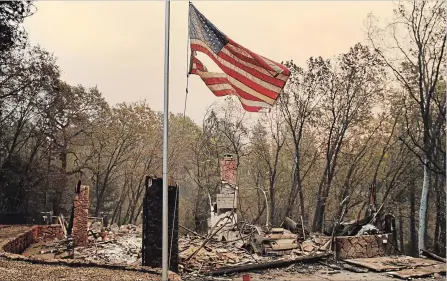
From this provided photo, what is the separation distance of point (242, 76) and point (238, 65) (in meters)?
0.21

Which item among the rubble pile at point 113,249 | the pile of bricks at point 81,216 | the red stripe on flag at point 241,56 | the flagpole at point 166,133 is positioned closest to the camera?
the flagpole at point 166,133

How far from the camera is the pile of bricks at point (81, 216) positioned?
15.8 m

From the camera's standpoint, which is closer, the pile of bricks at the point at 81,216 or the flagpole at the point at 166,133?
the flagpole at the point at 166,133

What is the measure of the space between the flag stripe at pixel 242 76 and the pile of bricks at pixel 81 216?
9.64 meters

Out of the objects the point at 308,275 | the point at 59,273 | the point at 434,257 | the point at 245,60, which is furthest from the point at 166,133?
the point at 434,257

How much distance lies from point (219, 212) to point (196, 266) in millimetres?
5003

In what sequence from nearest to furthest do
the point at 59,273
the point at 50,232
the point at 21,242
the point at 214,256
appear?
the point at 59,273 < the point at 214,256 < the point at 21,242 < the point at 50,232

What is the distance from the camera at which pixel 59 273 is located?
9.32 metres

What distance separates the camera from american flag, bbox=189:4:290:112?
25.5 feet

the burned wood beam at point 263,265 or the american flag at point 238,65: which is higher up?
the american flag at point 238,65

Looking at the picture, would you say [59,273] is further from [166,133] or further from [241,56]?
[241,56]

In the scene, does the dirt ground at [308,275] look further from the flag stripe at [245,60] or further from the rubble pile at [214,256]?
the flag stripe at [245,60]

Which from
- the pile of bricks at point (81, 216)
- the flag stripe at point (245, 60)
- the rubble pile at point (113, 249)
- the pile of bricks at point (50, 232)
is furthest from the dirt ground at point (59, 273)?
the pile of bricks at point (50, 232)

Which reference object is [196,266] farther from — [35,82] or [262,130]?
[262,130]
